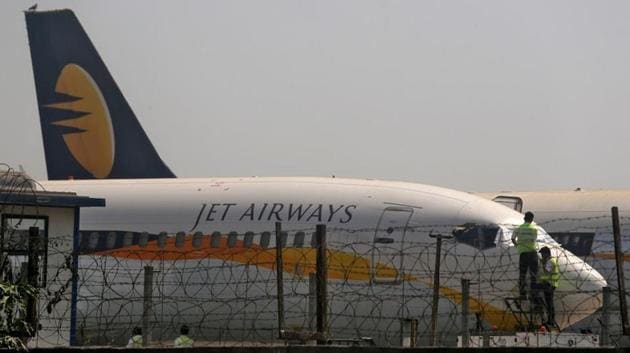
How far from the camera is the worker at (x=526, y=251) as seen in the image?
21172 millimetres

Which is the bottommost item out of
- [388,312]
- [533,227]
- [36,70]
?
[388,312]

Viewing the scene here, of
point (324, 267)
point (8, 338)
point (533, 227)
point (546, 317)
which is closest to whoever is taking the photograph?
point (8, 338)

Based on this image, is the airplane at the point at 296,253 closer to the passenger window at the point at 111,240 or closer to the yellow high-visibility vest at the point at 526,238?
the passenger window at the point at 111,240

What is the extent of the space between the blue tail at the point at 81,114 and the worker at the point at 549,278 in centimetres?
1600

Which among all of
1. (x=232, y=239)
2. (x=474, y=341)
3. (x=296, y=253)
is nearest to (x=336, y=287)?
(x=296, y=253)

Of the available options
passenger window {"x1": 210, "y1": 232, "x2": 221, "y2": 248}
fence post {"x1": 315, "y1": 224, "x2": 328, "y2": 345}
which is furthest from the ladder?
passenger window {"x1": 210, "y1": 232, "x2": 221, "y2": 248}

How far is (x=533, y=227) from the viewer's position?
2277cm

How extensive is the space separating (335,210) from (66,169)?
1359 cm

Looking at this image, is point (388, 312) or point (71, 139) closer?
point (388, 312)

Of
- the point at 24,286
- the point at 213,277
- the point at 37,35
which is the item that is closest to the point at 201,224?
the point at 213,277

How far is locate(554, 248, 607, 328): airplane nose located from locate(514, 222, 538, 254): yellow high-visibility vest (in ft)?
1.47

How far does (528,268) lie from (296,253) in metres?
4.79

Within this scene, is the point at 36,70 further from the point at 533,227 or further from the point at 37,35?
the point at 533,227

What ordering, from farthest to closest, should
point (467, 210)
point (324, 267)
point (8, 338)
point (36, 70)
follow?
point (36, 70), point (467, 210), point (324, 267), point (8, 338)
